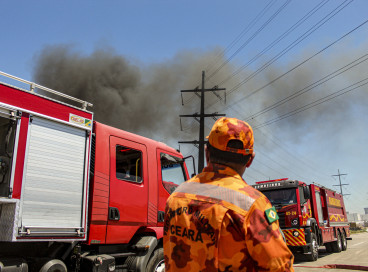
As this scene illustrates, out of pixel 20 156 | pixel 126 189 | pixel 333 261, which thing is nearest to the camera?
pixel 20 156

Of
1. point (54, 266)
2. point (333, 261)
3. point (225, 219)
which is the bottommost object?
point (333, 261)

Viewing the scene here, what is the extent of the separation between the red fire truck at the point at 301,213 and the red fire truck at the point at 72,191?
594 centimetres

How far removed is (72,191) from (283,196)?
7.98 m

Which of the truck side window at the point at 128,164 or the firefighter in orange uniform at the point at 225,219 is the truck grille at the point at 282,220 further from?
the firefighter in orange uniform at the point at 225,219

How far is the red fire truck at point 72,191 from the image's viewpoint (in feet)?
12.0

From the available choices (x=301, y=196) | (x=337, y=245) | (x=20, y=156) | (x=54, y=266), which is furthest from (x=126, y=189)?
(x=337, y=245)

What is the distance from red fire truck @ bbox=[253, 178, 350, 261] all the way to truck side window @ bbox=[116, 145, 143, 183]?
6.44 m

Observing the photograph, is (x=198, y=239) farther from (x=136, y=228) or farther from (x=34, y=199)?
(x=136, y=228)

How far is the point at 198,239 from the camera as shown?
1.44m

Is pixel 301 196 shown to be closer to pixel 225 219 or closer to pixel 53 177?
pixel 53 177

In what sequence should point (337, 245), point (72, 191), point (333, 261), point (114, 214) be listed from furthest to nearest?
→ point (337, 245), point (333, 261), point (114, 214), point (72, 191)

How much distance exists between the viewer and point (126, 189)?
483cm

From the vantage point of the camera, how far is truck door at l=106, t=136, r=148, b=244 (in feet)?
15.1

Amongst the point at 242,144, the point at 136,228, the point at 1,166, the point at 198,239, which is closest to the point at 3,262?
the point at 1,166
